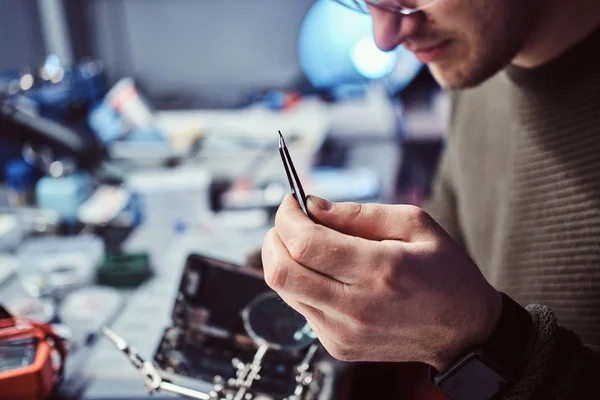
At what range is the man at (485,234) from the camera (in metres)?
0.50

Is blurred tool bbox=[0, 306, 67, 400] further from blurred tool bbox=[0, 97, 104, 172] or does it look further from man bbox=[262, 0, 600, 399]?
blurred tool bbox=[0, 97, 104, 172]

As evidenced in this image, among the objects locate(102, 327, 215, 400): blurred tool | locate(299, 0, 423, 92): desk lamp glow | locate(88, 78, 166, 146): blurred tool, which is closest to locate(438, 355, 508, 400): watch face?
locate(102, 327, 215, 400): blurred tool

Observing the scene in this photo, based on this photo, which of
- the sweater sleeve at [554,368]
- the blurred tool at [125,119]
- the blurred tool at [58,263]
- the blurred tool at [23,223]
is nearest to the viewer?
the sweater sleeve at [554,368]

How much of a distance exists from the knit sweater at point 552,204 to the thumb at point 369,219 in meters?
0.15

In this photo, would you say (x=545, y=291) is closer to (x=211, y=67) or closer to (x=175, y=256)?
(x=175, y=256)

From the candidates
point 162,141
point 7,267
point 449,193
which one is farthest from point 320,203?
point 162,141

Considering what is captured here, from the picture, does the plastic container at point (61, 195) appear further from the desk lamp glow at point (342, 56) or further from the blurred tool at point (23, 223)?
the desk lamp glow at point (342, 56)

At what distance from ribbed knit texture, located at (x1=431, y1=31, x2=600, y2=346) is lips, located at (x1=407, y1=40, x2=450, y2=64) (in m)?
0.19

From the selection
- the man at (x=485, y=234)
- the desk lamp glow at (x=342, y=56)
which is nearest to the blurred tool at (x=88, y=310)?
the man at (x=485, y=234)

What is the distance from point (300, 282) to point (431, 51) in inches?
22.3

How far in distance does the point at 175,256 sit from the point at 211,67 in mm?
1663

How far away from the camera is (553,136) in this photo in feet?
3.05

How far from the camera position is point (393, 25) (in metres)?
0.85

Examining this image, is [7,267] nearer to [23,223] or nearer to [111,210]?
[23,223]
